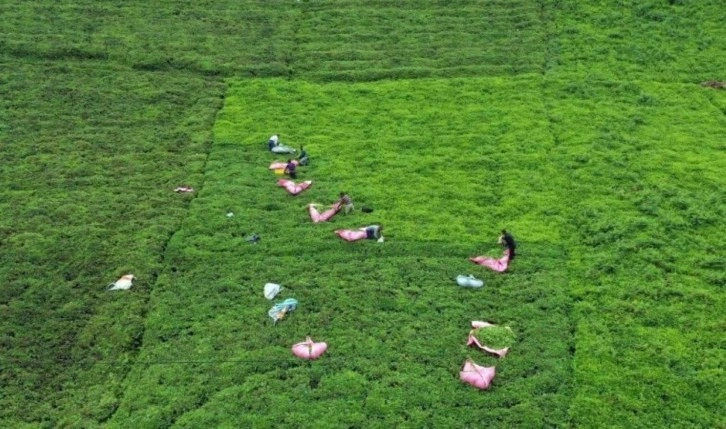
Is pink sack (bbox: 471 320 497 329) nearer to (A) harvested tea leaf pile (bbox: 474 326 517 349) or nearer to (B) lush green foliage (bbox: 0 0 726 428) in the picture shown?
(A) harvested tea leaf pile (bbox: 474 326 517 349)

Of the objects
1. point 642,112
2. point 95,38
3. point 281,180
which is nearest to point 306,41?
point 95,38

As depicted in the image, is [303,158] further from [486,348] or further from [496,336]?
[486,348]

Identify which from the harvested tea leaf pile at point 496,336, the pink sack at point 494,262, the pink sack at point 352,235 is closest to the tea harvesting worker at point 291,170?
the pink sack at point 352,235

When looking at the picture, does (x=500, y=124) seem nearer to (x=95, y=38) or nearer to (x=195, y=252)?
(x=195, y=252)

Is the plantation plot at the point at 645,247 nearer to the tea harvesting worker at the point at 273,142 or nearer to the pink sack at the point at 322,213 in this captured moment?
the pink sack at the point at 322,213

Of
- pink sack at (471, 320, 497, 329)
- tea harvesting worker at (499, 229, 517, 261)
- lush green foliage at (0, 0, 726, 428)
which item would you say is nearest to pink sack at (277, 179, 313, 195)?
lush green foliage at (0, 0, 726, 428)
